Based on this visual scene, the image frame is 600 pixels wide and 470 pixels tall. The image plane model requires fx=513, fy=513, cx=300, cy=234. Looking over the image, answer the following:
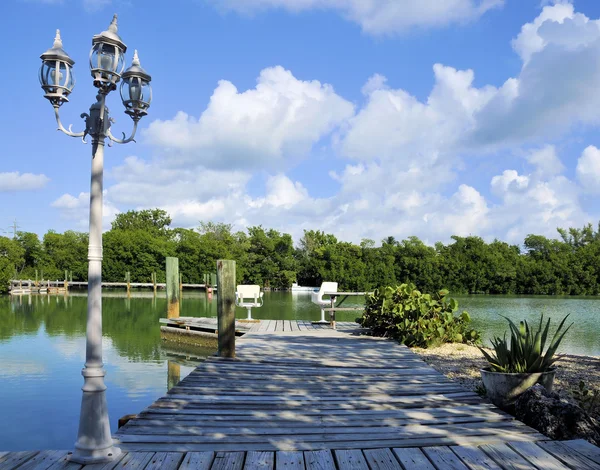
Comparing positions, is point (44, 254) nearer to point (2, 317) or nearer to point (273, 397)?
point (2, 317)

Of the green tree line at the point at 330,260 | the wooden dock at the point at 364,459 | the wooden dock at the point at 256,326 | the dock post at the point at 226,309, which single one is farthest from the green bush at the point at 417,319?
the green tree line at the point at 330,260

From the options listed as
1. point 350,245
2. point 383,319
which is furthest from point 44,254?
point 383,319

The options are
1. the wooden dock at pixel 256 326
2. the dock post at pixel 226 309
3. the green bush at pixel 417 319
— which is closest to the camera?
the dock post at pixel 226 309

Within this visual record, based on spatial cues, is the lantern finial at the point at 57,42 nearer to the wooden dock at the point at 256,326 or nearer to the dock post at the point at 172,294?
the wooden dock at the point at 256,326

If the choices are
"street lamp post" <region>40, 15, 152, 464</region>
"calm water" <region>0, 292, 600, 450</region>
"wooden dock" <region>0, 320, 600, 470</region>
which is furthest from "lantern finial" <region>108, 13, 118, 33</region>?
"calm water" <region>0, 292, 600, 450</region>

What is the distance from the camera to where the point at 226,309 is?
7.22 m

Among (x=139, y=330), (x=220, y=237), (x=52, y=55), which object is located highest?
(x=220, y=237)

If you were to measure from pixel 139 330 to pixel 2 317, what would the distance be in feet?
30.5

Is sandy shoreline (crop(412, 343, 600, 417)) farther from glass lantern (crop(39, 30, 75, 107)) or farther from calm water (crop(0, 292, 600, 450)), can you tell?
glass lantern (crop(39, 30, 75, 107))

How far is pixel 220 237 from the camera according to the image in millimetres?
61125

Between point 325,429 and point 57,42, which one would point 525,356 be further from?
point 57,42

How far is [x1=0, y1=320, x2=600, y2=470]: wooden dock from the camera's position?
3158mm

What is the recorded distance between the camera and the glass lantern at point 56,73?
3613mm

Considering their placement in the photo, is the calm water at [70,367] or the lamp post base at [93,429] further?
the calm water at [70,367]
